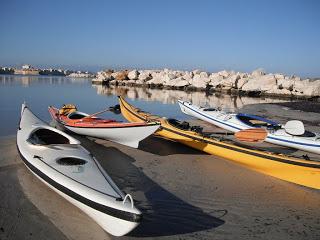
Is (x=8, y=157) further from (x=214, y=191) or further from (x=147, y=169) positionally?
(x=214, y=191)

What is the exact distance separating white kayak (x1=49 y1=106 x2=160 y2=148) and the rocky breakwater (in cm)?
3102

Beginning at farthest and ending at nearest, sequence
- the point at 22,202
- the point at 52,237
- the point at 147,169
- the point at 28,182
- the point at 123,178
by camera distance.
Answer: the point at 147,169, the point at 123,178, the point at 28,182, the point at 22,202, the point at 52,237

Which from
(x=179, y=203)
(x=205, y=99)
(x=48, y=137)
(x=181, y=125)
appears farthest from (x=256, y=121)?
(x=205, y=99)

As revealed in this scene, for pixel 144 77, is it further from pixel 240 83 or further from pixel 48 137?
pixel 48 137

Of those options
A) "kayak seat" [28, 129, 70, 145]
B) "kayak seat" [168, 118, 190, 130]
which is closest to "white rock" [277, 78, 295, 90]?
"kayak seat" [168, 118, 190, 130]

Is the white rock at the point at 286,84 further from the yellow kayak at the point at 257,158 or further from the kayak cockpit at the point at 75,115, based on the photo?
the kayak cockpit at the point at 75,115

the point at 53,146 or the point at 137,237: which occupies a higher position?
the point at 53,146

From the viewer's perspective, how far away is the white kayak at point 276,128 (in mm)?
10195

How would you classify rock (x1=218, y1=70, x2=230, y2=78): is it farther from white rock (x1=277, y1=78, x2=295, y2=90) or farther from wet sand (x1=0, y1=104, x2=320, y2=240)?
wet sand (x1=0, y1=104, x2=320, y2=240)

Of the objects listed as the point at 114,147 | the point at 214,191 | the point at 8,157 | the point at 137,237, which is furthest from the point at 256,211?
the point at 8,157

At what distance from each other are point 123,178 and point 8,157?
128 inches

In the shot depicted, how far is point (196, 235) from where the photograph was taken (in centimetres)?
498

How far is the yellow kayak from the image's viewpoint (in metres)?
6.96

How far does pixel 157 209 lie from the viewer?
5781 millimetres
